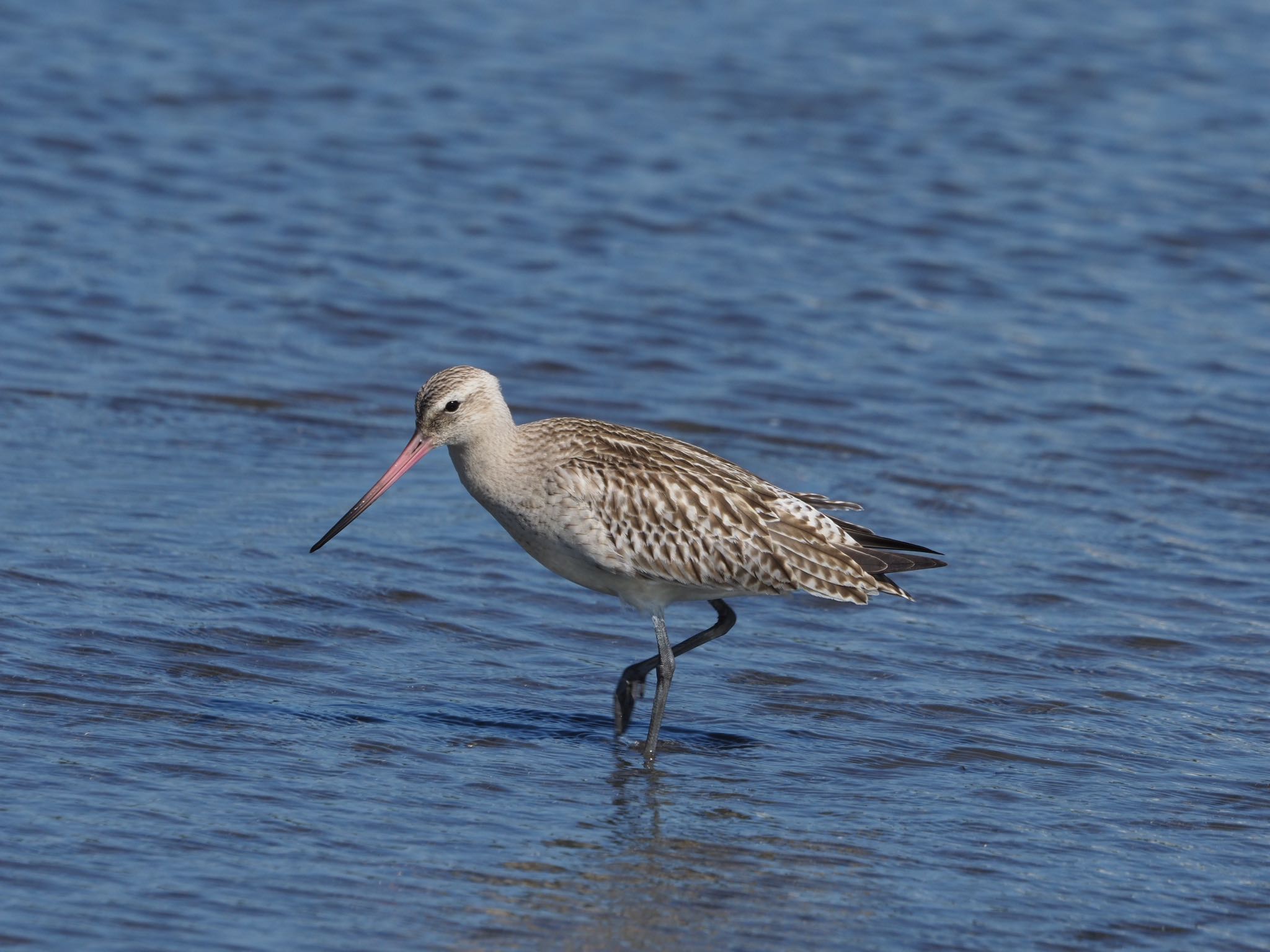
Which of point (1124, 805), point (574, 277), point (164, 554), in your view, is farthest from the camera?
point (574, 277)

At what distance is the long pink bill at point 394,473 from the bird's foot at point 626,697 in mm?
1180

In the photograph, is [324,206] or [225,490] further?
[324,206]

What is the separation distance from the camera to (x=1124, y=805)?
715 centimetres

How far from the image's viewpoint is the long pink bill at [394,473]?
772 cm

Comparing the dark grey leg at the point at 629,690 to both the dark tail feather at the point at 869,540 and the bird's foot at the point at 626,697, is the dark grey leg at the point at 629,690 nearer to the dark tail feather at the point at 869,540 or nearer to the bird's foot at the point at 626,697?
the bird's foot at the point at 626,697

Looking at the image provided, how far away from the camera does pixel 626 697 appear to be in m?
7.82

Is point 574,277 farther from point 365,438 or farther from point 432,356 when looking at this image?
point 365,438

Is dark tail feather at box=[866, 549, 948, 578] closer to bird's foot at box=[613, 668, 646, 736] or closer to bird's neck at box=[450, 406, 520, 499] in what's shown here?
bird's foot at box=[613, 668, 646, 736]

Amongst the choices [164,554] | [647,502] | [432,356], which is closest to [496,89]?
[432,356]

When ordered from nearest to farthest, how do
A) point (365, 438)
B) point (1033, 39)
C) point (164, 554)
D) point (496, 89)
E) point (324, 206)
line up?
point (164, 554) < point (365, 438) < point (324, 206) < point (496, 89) < point (1033, 39)

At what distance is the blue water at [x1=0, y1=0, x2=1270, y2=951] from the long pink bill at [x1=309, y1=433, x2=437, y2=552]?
0.64 m

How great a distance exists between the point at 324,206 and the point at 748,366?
4386 mm

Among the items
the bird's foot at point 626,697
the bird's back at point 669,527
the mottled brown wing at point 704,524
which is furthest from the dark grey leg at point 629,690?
the mottled brown wing at point 704,524

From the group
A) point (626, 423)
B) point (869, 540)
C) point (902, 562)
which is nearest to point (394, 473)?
point (869, 540)
